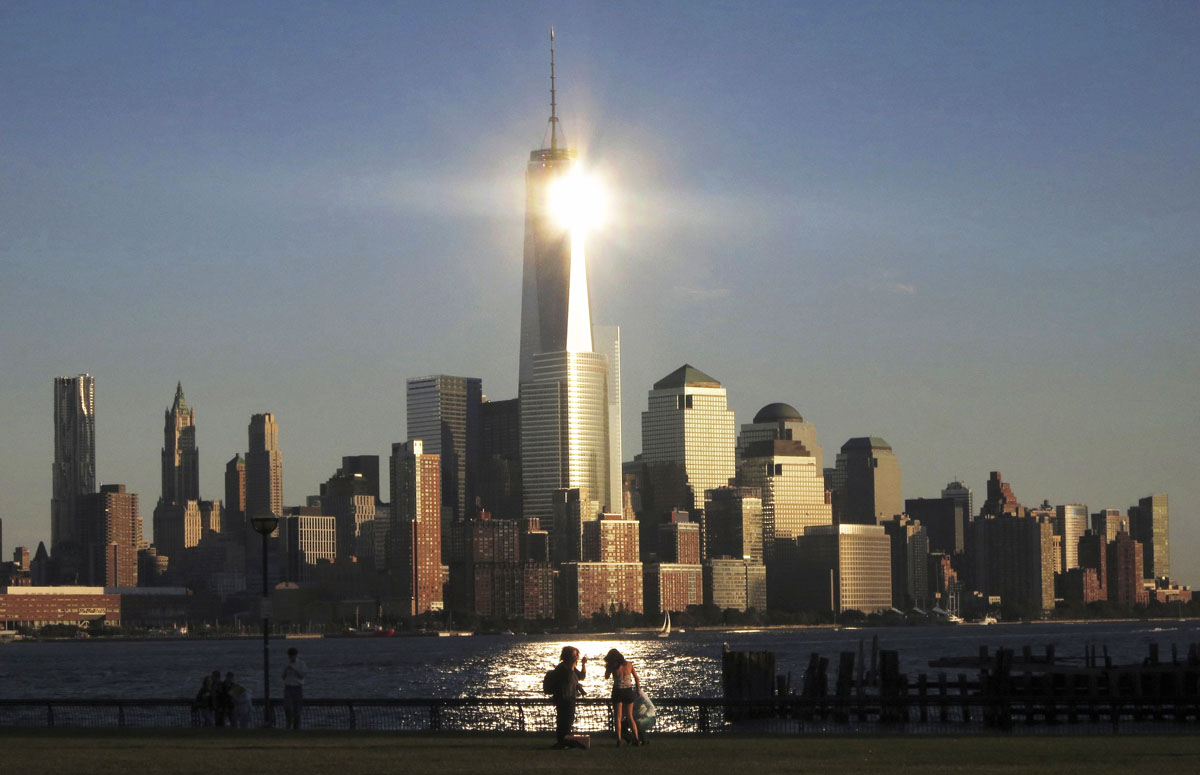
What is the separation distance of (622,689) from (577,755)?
2.29 metres

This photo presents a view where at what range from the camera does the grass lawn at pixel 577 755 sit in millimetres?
33250

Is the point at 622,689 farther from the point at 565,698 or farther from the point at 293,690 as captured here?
the point at 293,690

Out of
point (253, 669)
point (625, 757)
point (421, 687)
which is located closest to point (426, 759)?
point (625, 757)

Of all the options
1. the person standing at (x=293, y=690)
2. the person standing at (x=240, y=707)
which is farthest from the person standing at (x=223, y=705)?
the person standing at (x=293, y=690)

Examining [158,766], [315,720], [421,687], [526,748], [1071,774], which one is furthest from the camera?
[421,687]

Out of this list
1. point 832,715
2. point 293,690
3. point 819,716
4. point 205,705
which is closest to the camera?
point 293,690

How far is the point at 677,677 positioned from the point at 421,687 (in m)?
16.8

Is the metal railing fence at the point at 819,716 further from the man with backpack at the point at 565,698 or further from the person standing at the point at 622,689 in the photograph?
the man with backpack at the point at 565,698

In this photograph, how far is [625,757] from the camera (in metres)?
35.9

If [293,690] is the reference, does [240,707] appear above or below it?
below

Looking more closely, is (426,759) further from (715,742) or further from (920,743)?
(920,743)

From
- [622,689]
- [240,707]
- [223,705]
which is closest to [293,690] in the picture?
[240,707]

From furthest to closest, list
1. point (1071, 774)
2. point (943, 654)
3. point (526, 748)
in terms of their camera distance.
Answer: point (943, 654) → point (526, 748) → point (1071, 774)

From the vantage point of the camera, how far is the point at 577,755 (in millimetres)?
36500
